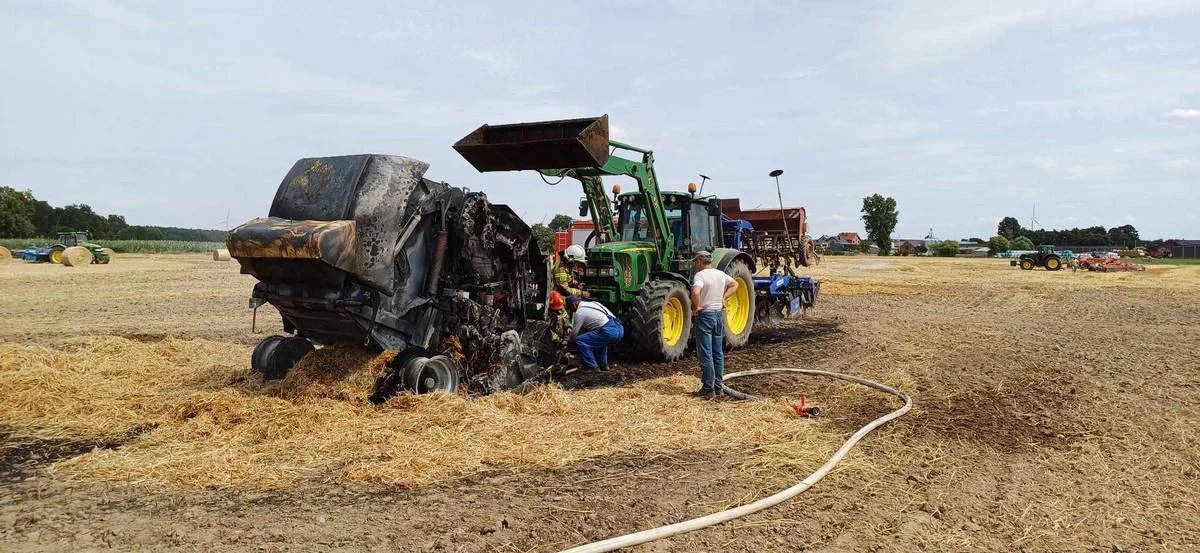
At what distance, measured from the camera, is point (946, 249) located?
2785 inches

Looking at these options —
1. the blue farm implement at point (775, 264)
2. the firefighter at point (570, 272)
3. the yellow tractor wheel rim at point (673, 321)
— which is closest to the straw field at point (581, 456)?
the yellow tractor wheel rim at point (673, 321)

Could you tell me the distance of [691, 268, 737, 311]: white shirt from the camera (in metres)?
8.18

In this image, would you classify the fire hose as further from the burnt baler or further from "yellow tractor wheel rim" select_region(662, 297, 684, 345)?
"yellow tractor wheel rim" select_region(662, 297, 684, 345)

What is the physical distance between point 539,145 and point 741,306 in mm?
5283

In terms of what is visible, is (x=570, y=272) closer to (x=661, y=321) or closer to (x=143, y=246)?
(x=661, y=321)

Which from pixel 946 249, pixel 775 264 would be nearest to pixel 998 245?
pixel 946 249

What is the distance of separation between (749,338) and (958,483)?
7891 mm

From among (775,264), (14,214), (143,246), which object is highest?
(14,214)

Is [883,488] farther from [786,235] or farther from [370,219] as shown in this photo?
[786,235]

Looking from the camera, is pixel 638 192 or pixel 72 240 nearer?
pixel 638 192

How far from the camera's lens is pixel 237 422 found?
20.5 ft

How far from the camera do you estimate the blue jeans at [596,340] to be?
29.8 ft

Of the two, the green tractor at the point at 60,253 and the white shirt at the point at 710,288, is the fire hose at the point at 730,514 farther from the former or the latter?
the green tractor at the point at 60,253

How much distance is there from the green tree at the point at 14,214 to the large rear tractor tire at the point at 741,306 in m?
75.9
